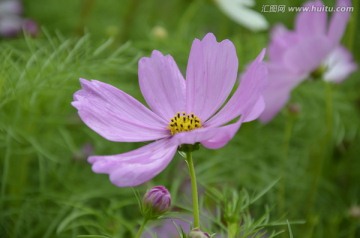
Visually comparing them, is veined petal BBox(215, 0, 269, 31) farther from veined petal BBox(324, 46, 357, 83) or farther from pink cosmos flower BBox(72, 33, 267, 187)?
pink cosmos flower BBox(72, 33, 267, 187)

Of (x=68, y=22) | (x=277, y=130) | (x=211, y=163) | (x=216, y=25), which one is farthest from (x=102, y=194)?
(x=216, y=25)

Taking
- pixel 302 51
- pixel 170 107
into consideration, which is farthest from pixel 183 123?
pixel 302 51

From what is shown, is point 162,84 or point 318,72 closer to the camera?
point 162,84

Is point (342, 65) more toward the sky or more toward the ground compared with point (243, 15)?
more toward the ground

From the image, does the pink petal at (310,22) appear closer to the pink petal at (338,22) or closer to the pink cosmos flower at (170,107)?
the pink petal at (338,22)

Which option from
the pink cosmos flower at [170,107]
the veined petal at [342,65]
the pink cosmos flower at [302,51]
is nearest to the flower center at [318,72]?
the pink cosmos flower at [302,51]

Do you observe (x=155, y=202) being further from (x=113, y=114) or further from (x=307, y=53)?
(x=307, y=53)

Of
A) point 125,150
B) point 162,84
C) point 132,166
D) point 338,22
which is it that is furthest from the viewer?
point 125,150
